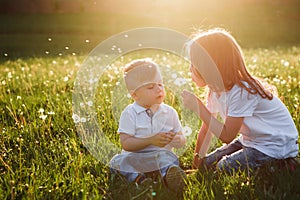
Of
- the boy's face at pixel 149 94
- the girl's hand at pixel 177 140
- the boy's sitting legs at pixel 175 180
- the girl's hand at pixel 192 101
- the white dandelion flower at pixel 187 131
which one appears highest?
the boy's face at pixel 149 94

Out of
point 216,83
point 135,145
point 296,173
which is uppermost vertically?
point 216,83

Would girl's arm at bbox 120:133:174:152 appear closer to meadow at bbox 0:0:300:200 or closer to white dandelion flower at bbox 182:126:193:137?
meadow at bbox 0:0:300:200

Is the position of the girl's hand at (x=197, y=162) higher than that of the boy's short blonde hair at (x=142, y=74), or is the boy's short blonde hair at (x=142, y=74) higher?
the boy's short blonde hair at (x=142, y=74)

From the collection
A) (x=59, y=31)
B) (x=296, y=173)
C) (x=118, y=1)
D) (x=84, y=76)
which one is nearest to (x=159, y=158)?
(x=296, y=173)

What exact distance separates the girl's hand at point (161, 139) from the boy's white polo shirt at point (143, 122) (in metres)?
0.14

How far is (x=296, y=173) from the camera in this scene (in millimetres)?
3326

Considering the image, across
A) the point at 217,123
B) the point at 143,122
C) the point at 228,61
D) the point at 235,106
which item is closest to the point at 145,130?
the point at 143,122

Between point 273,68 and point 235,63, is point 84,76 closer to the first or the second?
point 273,68

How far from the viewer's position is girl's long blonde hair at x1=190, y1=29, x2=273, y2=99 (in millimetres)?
3455

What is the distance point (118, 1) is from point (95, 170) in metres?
26.4

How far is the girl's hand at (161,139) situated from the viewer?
3396mm

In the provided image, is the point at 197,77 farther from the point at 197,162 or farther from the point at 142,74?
the point at 197,162

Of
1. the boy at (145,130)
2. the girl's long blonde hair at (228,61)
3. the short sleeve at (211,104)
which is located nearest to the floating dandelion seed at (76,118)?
the boy at (145,130)

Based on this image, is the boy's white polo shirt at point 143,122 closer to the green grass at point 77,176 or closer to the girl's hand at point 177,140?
the girl's hand at point 177,140
